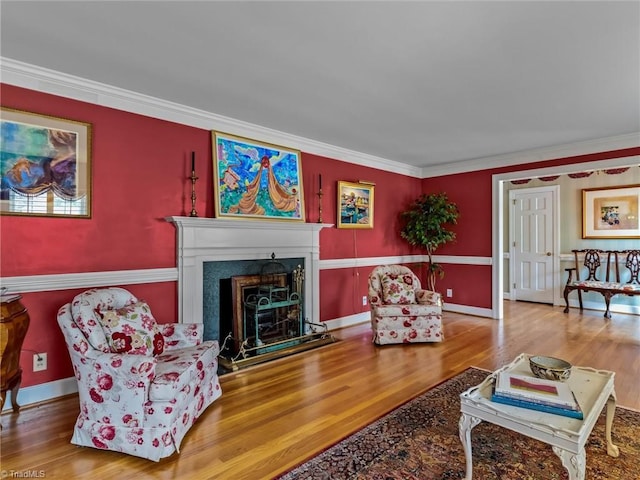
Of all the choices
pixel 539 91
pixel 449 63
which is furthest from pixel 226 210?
pixel 539 91

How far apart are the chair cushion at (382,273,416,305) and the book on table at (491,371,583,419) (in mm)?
2213

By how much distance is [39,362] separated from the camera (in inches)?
101

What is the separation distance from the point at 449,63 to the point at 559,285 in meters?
5.53

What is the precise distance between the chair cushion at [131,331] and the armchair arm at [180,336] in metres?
0.10

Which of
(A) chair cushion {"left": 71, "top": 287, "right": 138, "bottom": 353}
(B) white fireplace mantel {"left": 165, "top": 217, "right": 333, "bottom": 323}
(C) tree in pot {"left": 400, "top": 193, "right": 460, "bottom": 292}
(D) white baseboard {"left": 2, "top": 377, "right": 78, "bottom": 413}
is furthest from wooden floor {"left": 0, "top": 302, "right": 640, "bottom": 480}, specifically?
(C) tree in pot {"left": 400, "top": 193, "right": 460, "bottom": 292}

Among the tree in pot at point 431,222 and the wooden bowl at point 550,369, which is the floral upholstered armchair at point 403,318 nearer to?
the tree in pot at point 431,222

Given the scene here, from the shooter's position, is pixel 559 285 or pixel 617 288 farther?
pixel 559 285

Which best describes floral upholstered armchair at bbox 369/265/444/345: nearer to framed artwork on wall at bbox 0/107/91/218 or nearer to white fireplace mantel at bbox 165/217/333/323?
white fireplace mantel at bbox 165/217/333/323

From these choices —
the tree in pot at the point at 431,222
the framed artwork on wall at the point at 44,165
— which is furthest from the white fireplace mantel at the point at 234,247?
the tree in pot at the point at 431,222

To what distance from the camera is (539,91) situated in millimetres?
2896

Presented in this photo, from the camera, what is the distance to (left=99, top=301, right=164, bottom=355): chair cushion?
2168 mm

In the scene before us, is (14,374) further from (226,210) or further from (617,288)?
(617,288)

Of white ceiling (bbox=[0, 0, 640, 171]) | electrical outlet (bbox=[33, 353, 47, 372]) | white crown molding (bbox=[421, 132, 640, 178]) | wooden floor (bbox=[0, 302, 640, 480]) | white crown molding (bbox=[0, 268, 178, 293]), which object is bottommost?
wooden floor (bbox=[0, 302, 640, 480])

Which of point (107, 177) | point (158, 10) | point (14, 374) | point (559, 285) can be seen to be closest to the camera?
point (158, 10)
